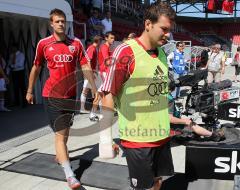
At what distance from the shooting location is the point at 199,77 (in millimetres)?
5633

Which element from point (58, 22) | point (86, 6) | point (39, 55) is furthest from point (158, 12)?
point (86, 6)

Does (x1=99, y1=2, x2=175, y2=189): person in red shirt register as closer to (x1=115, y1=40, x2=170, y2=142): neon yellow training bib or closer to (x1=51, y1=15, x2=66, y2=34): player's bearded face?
(x1=115, y1=40, x2=170, y2=142): neon yellow training bib

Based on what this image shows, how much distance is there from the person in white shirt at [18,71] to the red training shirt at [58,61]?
207 inches

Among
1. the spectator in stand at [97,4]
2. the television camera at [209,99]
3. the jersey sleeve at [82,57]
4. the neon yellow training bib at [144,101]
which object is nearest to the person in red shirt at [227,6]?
the spectator in stand at [97,4]

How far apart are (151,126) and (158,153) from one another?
0.80ft

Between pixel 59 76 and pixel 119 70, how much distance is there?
72.6 inches

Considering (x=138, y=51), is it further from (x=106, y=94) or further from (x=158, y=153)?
(x=158, y=153)

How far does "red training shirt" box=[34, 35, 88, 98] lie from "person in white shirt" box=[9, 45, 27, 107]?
17.2ft

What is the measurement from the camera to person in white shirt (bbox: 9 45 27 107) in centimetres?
943

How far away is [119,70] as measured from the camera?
260cm

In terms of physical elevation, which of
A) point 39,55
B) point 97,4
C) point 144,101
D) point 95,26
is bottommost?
point 144,101

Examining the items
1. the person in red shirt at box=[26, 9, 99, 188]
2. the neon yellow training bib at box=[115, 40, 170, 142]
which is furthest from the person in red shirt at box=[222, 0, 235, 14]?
the neon yellow training bib at box=[115, 40, 170, 142]

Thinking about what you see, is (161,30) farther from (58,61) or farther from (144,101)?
(58,61)

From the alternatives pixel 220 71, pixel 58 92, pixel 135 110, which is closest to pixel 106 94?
pixel 135 110
